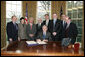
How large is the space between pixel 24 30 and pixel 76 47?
2607mm

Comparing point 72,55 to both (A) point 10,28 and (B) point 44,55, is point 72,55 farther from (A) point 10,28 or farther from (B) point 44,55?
(A) point 10,28

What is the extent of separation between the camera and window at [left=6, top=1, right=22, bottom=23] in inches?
280

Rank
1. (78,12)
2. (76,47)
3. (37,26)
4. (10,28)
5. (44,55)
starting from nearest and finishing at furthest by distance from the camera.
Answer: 1. (44,55)
2. (76,47)
3. (10,28)
4. (37,26)
5. (78,12)

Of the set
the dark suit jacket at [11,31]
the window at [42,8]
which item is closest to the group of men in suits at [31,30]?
the dark suit jacket at [11,31]

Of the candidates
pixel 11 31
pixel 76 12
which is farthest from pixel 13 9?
pixel 76 12

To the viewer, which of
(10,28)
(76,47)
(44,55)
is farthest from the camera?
(10,28)

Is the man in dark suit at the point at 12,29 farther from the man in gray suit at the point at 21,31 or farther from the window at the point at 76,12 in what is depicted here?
the window at the point at 76,12

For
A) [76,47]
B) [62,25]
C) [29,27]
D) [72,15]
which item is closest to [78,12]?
[72,15]

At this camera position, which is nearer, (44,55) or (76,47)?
(44,55)

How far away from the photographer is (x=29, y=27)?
462cm

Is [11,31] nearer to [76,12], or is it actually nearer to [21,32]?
[21,32]

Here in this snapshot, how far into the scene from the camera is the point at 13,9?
23.9 feet

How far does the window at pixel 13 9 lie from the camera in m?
7.11

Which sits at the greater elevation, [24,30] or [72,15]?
[72,15]
